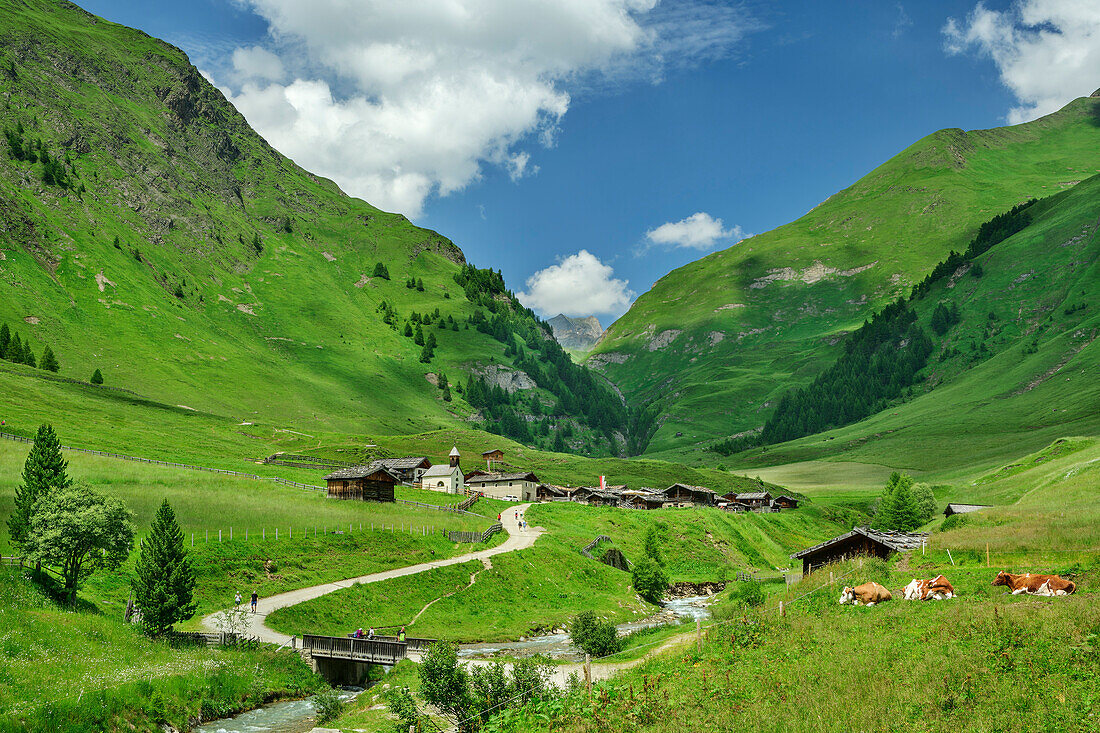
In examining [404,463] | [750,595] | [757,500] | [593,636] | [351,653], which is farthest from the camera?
[757,500]

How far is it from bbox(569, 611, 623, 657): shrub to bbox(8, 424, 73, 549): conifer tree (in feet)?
123

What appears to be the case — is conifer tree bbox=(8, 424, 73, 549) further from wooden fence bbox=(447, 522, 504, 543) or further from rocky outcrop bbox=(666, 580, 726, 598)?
rocky outcrop bbox=(666, 580, 726, 598)

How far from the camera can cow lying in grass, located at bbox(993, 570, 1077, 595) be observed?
92.8 feet

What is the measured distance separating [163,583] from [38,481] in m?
16.2

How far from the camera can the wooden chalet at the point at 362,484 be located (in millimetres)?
105062

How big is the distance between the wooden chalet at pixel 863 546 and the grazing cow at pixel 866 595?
785 inches

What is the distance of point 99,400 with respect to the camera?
6102 inches

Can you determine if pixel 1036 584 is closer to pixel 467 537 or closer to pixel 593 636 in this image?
pixel 593 636

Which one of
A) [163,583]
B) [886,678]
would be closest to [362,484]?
[163,583]

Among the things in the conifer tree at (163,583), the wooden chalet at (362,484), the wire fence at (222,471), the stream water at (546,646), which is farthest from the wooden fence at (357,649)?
the wire fence at (222,471)

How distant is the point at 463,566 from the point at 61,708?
1771 inches

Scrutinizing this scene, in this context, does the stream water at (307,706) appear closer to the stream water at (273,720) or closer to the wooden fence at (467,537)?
the stream water at (273,720)

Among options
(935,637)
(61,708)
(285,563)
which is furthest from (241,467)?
(935,637)

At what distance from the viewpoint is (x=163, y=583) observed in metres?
45.0
